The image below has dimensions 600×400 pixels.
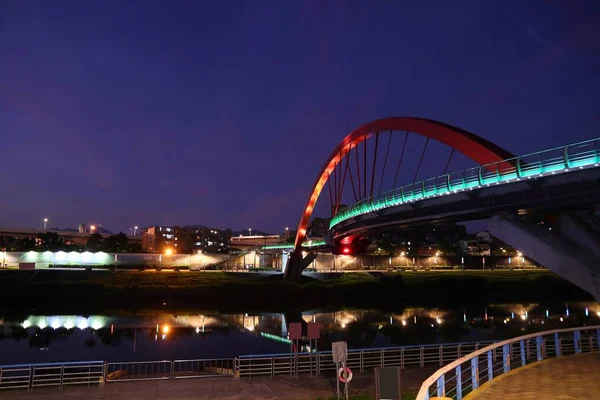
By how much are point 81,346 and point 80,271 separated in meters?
28.9

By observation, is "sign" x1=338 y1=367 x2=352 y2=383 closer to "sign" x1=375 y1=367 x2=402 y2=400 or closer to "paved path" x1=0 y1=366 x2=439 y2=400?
"paved path" x1=0 y1=366 x2=439 y2=400

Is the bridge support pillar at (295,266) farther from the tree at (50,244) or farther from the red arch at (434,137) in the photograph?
the tree at (50,244)

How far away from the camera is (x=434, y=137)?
3244 centimetres

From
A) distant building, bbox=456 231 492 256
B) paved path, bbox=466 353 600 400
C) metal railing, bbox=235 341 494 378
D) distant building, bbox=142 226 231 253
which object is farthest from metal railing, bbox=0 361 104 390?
distant building, bbox=142 226 231 253

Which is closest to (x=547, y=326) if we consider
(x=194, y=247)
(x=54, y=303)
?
(x=54, y=303)

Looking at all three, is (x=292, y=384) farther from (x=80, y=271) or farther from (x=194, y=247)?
(x=194, y=247)

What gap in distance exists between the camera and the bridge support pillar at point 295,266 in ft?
197

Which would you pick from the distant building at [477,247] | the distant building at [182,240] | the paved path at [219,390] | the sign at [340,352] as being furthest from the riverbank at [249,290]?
the distant building at [182,240]

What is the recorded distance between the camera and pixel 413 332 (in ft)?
115

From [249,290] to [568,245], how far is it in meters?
40.6

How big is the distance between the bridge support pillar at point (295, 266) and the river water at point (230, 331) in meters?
12.0

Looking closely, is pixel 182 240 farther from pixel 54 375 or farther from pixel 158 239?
pixel 54 375

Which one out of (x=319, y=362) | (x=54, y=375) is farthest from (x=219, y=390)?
(x=54, y=375)

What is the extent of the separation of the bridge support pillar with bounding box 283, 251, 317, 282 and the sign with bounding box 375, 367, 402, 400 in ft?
164
